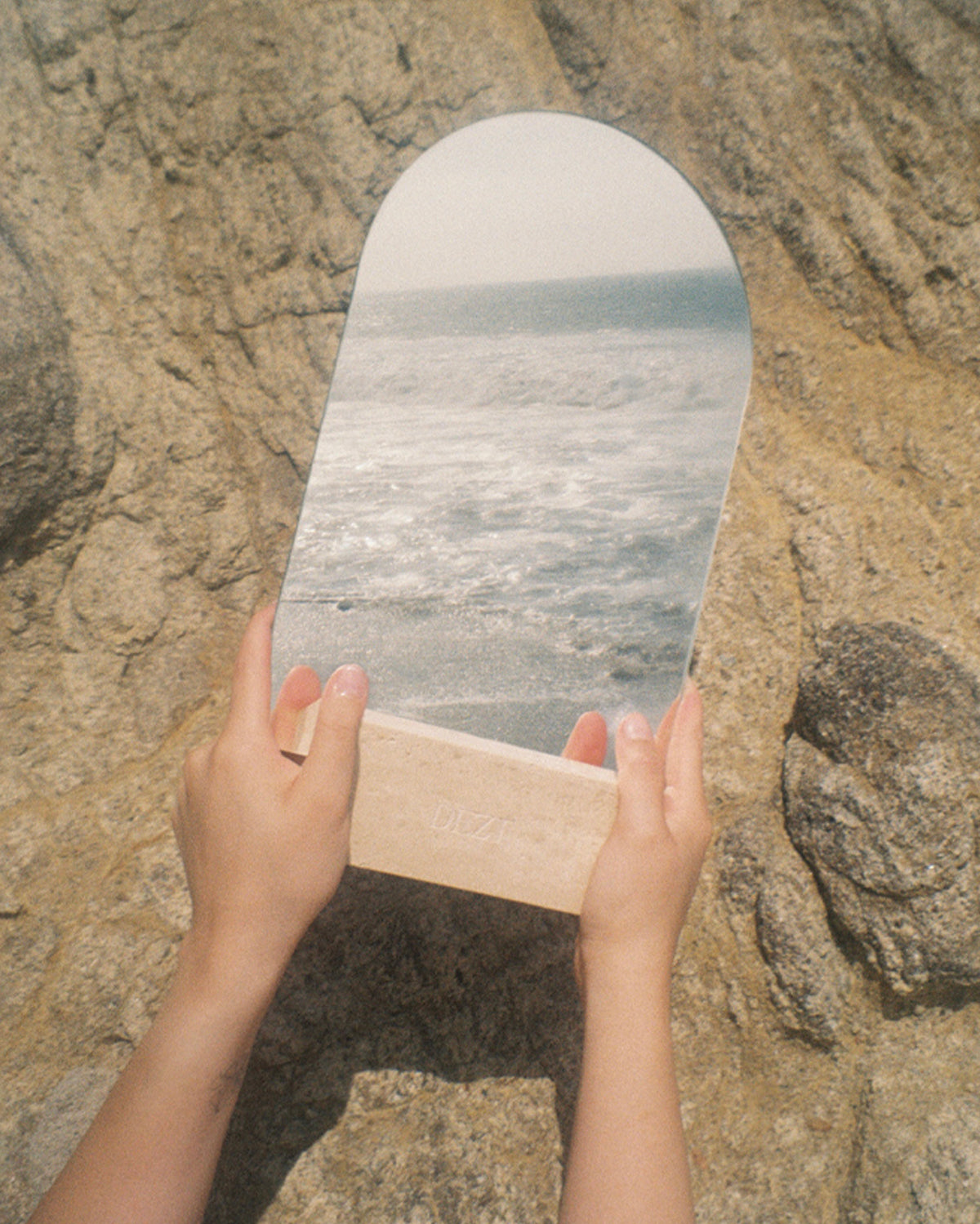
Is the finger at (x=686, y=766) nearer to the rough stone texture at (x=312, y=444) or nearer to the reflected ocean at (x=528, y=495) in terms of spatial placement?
the reflected ocean at (x=528, y=495)

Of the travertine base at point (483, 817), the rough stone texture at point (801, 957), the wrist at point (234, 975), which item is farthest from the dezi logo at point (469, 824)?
the rough stone texture at point (801, 957)

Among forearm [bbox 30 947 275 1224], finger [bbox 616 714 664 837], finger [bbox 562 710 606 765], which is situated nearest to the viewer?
forearm [bbox 30 947 275 1224]

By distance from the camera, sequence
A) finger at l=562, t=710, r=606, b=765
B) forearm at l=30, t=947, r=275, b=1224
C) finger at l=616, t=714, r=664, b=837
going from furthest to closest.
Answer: finger at l=562, t=710, r=606, b=765 < finger at l=616, t=714, r=664, b=837 < forearm at l=30, t=947, r=275, b=1224

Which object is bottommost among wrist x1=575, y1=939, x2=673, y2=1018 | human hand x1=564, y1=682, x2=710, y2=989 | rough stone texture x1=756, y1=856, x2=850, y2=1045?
rough stone texture x1=756, y1=856, x2=850, y2=1045

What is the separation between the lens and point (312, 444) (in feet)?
3.94

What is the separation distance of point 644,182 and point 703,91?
203 mm

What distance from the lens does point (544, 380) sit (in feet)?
3.52

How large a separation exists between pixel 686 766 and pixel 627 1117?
14.4 inches

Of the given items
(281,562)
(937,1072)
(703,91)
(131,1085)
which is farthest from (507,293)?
(937,1072)

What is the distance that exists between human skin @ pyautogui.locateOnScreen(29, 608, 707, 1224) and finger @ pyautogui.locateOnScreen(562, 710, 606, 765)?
99mm

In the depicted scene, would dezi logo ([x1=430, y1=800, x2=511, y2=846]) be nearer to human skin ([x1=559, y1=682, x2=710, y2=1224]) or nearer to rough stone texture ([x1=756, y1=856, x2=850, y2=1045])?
human skin ([x1=559, y1=682, x2=710, y2=1224])

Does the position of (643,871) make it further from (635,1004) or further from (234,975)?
(234,975)

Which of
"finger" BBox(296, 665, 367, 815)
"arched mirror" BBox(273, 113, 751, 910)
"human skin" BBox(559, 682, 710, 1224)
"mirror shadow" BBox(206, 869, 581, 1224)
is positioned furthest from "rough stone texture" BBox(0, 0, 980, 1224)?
"finger" BBox(296, 665, 367, 815)

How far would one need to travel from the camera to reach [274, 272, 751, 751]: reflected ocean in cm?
105
